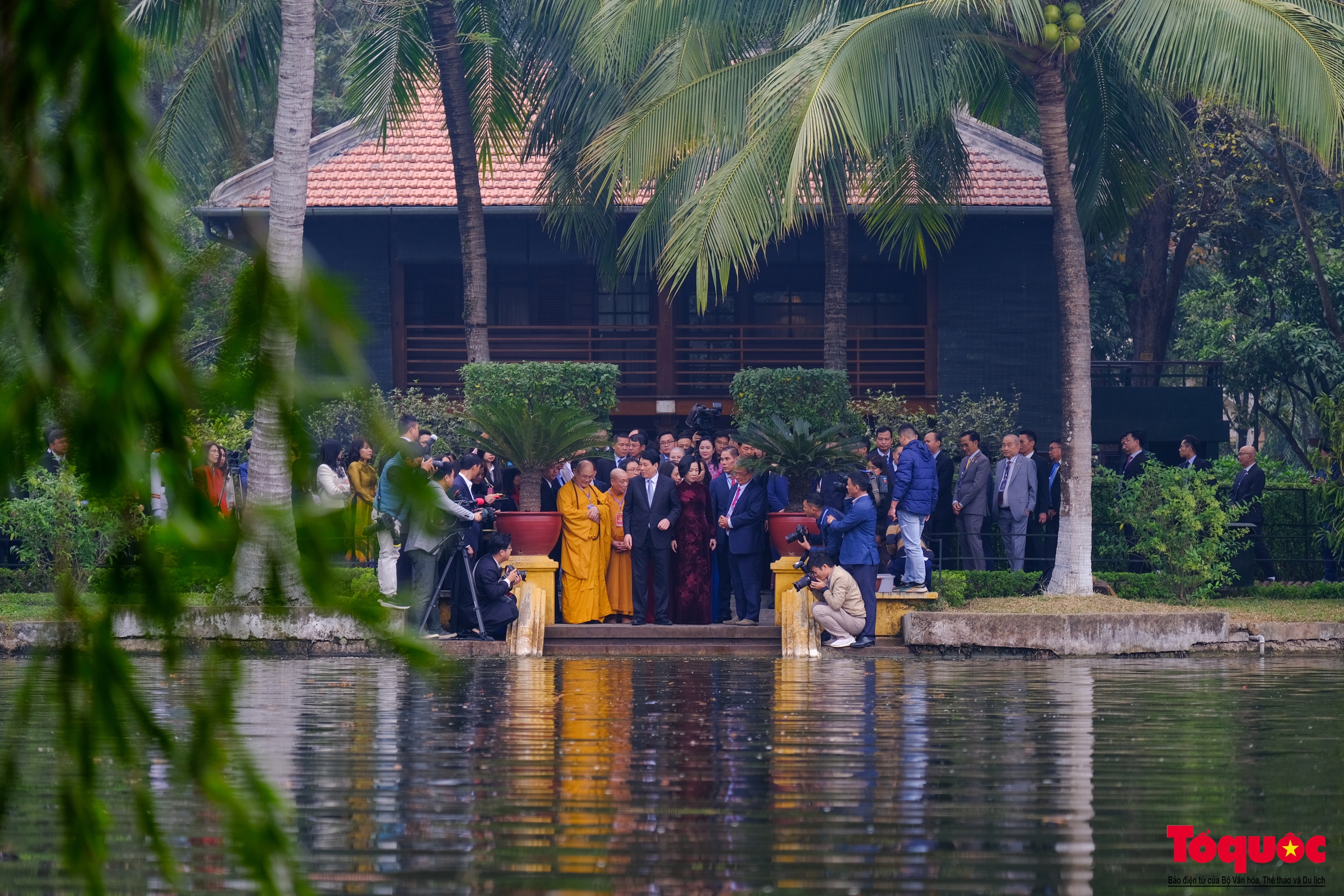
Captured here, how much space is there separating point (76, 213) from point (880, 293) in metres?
24.4

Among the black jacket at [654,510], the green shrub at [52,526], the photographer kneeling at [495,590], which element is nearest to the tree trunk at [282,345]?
the green shrub at [52,526]

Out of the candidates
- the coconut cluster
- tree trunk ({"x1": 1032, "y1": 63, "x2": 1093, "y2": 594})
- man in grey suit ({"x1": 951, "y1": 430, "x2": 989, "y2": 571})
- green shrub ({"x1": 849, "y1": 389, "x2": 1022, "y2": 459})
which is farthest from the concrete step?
the coconut cluster

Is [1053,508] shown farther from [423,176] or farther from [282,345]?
[282,345]

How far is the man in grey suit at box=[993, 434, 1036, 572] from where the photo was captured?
1642 cm

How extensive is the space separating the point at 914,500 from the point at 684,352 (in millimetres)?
10361

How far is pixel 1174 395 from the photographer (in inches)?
910

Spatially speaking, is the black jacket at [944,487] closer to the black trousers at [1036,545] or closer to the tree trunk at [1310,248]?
the black trousers at [1036,545]

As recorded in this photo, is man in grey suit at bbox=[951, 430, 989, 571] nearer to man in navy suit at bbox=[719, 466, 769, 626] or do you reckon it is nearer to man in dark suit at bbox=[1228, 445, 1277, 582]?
man in navy suit at bbox=[719, 466, 769, 626]

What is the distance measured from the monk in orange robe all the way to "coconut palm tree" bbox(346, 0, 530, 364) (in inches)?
235

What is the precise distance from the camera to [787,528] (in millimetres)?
15227

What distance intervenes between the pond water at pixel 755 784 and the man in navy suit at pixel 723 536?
3386mm

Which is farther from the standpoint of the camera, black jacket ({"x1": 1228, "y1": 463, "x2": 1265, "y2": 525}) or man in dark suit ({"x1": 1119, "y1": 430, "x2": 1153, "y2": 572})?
man in dark suit ({"x1": 1119, "y1": 430, "x2": 1153, "y2": 572})

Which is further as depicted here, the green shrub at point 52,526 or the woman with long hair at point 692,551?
the woman with long hair at point 692,551

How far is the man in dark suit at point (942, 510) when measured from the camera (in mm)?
16531
